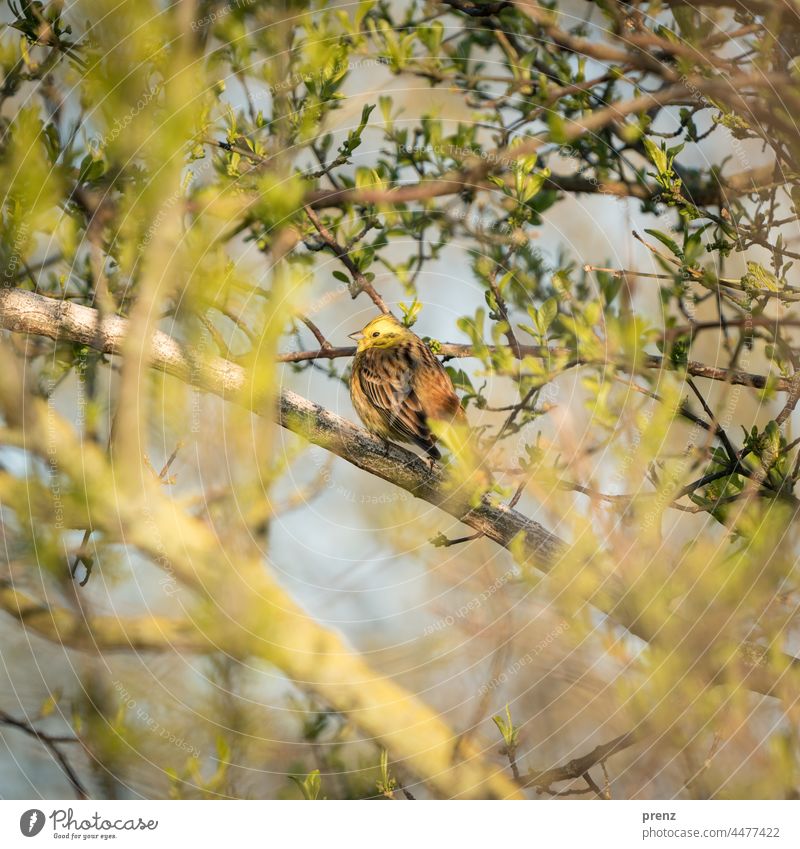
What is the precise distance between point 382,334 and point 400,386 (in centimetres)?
15

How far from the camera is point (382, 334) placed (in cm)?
216

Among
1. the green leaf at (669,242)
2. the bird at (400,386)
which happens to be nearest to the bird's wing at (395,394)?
the bird at (400,386)

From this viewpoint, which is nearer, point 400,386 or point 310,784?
point 310,784

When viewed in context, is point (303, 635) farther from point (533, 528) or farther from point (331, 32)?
point (331, 32)

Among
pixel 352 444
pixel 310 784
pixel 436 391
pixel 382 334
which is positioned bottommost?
pixel 310 784

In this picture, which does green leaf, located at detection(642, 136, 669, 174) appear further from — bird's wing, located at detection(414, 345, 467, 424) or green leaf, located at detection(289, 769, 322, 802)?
green leaf, located at detection(289, 769, 322, 802)

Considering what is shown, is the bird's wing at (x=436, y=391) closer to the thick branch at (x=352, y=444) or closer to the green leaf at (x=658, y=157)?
the thick branch at (x=352, y=444)

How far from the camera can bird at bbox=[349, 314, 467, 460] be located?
6.86 feet

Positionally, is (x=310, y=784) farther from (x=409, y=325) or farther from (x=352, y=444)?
(x=409, y=325)

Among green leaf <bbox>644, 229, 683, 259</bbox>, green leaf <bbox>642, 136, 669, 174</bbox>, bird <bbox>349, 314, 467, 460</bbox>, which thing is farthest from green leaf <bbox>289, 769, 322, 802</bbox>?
green leaf <bbox>642, 136, 669, 174</bbox>

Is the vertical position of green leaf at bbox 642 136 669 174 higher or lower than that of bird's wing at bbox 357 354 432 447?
higher

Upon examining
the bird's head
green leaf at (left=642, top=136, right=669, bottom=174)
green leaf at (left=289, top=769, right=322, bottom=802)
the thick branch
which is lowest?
green leaf at (left=289, top=769, right=322, bottom=802)

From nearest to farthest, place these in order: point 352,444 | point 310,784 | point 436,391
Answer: point 310,784 < point 352,444 < point 436,391

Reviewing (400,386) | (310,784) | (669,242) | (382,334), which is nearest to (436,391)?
(400,386)
